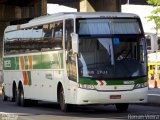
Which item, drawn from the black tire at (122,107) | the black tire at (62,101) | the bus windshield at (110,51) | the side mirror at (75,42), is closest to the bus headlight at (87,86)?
the bus windshield at (110,51)

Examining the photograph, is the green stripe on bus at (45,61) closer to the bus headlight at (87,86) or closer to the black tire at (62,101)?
the black tire at (62,101)

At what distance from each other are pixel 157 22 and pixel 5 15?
1662cm

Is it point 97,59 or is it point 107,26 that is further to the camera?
point 107,26

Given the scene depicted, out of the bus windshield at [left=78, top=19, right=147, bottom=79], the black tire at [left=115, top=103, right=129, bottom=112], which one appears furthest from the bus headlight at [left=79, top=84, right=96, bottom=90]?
the black tire at [left=115, top=103, right=129, bottom=112]

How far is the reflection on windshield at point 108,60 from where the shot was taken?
20.5m

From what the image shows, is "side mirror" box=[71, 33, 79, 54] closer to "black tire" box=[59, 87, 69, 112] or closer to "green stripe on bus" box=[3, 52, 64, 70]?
"green stripe on bus" box=[3, 52, 64, 70]

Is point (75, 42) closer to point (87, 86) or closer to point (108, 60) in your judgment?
point (108, 60)

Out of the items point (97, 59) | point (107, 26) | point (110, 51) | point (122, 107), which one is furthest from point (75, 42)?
point (122, 107)

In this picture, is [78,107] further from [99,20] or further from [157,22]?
[157,22]

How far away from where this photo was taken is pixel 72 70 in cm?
2092

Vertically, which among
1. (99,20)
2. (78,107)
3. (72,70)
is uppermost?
(99,20)

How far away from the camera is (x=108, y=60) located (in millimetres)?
20562

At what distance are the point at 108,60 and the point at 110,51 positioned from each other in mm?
307

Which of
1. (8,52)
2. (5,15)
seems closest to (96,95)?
(8,52)
